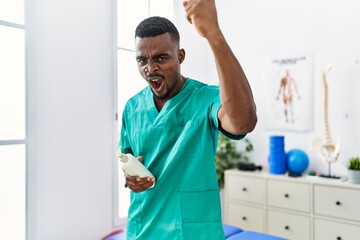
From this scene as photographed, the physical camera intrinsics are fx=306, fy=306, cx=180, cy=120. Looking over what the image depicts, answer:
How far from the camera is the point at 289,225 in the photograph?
236 centimetres

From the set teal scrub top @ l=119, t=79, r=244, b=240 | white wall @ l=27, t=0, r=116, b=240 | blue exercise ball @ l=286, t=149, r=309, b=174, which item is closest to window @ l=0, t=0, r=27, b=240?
white wall @ l=27, t=0, r=116, b=240

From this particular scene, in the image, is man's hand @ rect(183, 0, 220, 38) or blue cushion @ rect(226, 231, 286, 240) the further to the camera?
blue cushion @ rect(226, 231, 286, 240)

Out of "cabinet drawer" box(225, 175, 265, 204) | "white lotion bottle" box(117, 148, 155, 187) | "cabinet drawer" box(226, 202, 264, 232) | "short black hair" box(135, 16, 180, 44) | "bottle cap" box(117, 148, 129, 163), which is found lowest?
"cabinet drawer" box(226, 202, 264, 232)

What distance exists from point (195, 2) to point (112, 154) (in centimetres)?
177

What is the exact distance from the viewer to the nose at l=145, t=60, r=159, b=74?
82cm

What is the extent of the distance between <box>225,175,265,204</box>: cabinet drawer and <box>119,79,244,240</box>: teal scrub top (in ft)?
5.82

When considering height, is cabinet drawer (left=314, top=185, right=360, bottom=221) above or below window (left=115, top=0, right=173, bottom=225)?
below

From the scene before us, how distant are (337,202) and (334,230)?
20cm

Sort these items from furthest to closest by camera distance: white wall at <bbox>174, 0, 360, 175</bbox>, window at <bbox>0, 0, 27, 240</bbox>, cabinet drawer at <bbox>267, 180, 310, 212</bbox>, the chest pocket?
white wall at <bbox>174, 0, 360, 175</bbox>, cabinet drawer at <bbox>267, 180, 310, 212</bbox>, window at <bbox>0, 0, 27, 240</bbox>, the chest pocket

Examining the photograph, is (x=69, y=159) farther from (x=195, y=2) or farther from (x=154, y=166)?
(x=195, y=2)

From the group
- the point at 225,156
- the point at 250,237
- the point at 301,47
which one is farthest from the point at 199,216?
the point at 301,47

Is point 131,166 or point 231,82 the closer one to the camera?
point 231,82

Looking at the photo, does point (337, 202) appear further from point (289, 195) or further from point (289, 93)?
point (289, 93)

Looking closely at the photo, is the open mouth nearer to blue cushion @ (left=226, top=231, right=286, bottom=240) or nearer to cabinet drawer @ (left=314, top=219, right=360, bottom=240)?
blue cushion @ (left=226, top=231, right=286, bottom=240)
